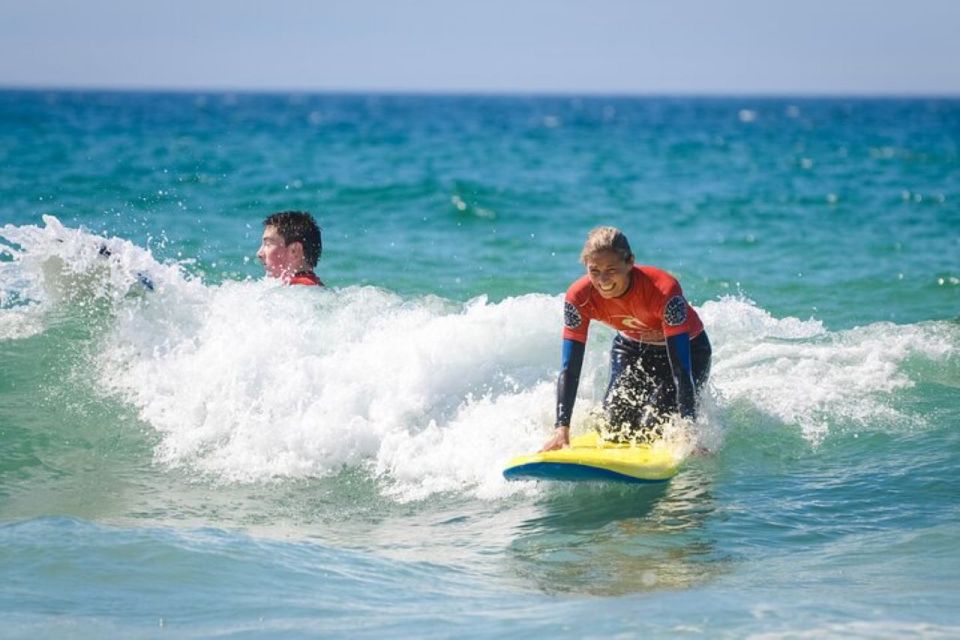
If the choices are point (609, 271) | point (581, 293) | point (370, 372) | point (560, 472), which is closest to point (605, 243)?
point (609, 271)

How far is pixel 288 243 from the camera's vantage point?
27.3 ft

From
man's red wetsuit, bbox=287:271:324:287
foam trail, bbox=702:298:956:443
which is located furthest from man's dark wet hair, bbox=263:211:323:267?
foam trail, bbox=702:298:956:443

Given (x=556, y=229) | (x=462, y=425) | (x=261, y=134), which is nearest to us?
(x=462, y=425)

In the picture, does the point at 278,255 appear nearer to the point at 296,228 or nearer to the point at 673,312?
the point at 296,228

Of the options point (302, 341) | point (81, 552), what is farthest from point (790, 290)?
point (81, 552)

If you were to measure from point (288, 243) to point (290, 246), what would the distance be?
3cm

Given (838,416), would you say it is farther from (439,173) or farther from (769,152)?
(769,152)

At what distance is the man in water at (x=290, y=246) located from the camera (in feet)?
27.3

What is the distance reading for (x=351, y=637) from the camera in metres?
4.24

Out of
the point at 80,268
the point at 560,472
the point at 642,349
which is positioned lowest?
the point at 560,472

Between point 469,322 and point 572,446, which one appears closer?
point 572,446

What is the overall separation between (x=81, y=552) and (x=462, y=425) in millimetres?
2721

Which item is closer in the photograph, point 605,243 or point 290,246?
point 605,243

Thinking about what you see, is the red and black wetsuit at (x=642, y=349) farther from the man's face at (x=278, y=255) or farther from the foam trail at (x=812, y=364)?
the man's face at (x=278, y=255)
